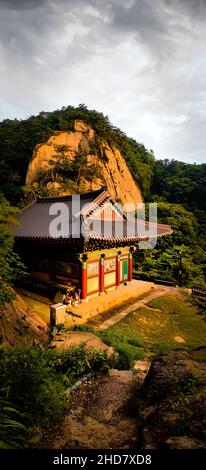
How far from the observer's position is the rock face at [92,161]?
35.0 metres

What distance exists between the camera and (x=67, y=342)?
8617 millimetres

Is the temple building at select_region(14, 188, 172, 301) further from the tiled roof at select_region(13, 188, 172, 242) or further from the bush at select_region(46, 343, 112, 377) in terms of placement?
the bush at select_region(46, 343, 112, 377)

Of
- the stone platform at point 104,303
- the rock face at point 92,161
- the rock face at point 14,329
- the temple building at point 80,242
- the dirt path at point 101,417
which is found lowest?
the stone platform at point 104,303

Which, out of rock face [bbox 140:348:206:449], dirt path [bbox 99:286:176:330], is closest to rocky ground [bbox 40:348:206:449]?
rock face [bbox 140:348:206:449]

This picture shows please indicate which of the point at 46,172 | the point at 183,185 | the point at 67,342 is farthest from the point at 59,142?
the point at 67,342

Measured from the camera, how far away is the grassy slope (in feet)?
32.7

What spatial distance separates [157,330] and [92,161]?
2998cm

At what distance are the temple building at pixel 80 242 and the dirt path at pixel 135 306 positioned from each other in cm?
211

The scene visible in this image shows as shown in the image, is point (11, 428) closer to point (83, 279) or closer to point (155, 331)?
point (155, 331)

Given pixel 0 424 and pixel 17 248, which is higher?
pixel 17 248

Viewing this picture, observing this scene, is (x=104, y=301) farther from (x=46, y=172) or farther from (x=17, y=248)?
(x=46, y=172)

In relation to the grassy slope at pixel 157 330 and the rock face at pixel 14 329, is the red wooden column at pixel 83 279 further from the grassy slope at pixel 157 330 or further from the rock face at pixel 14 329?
the rock face at pixel 14 329

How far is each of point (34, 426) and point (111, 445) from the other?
1.25 metres

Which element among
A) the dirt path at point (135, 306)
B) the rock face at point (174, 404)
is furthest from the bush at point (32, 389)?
the dirt path at point (135, 306)
